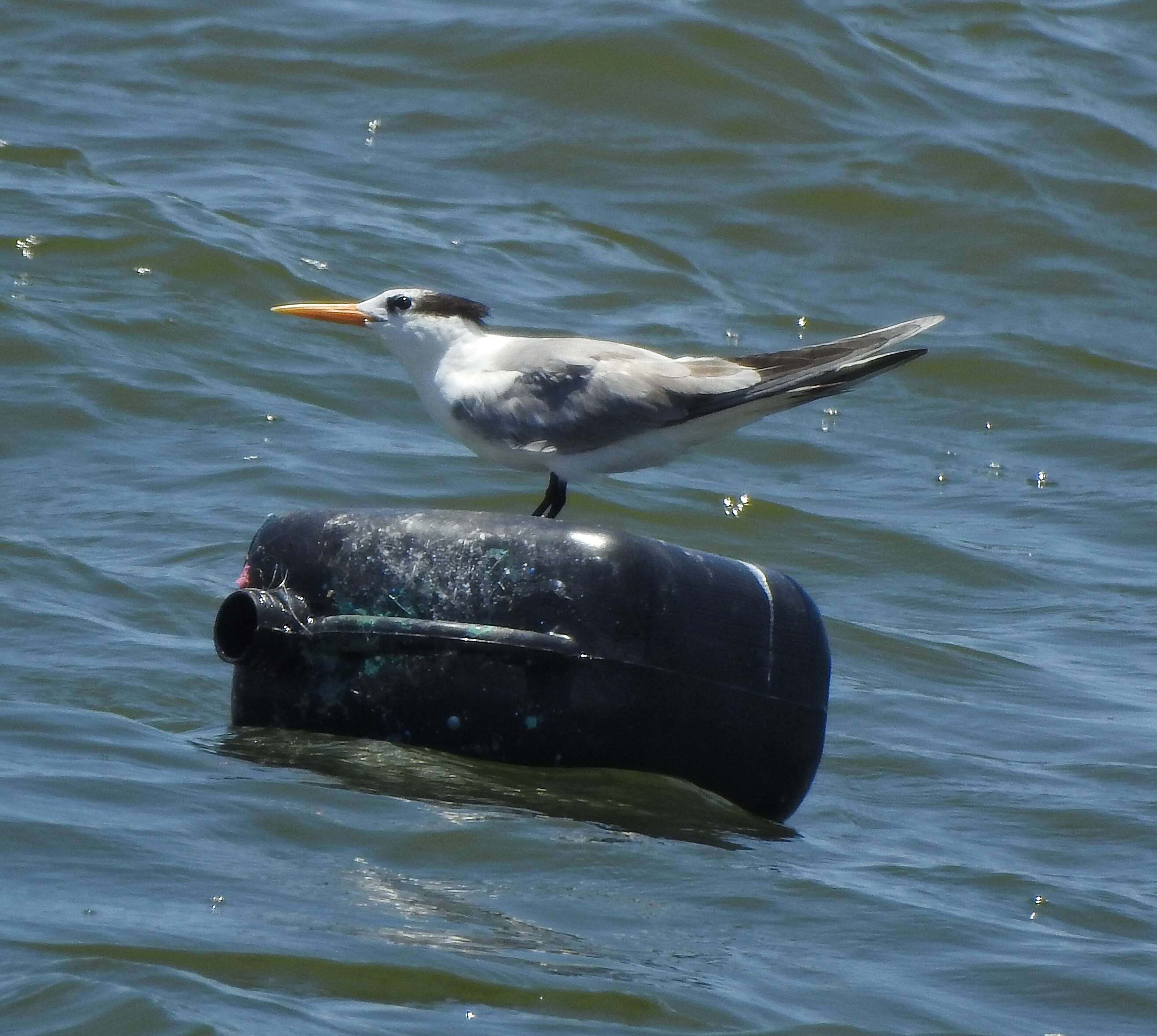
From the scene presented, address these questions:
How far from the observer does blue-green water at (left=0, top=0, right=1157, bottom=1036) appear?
14.8 feet

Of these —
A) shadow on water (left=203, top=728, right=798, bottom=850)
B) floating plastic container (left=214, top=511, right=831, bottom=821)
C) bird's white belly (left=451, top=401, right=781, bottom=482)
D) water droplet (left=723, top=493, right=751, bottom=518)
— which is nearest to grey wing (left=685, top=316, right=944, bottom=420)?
bird's white belly (left=451, top=401, right=781, bottom=482)

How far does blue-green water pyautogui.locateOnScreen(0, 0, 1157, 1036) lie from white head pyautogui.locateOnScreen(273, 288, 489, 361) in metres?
1.24

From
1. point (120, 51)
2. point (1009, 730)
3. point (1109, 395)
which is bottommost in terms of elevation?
point (1009, 730)

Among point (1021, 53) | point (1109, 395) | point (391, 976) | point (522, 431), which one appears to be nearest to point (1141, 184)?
point (1021, 53)

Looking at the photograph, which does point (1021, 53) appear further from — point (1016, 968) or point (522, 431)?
point (1016, 968)

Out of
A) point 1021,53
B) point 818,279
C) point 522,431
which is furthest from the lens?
point 1021,53

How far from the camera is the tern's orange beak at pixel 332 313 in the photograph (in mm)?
6637

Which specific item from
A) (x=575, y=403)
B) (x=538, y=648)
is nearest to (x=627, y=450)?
(x=575, y=403)

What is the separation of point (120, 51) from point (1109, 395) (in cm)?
769

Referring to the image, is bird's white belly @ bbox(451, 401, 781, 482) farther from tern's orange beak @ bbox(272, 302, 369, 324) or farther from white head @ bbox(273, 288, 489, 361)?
tern's orange beak @ bbox(272, 302, 369, 324)

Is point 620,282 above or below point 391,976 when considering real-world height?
above

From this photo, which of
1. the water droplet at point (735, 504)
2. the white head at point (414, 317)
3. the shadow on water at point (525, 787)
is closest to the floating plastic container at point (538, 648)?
the shadow on water at point (525, 787)

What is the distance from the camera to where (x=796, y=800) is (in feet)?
18.7

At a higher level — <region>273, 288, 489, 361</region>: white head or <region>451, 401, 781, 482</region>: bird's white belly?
<region>273, 288, 489, 361</region>: white head
